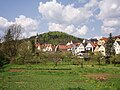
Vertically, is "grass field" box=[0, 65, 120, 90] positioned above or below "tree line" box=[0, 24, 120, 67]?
below

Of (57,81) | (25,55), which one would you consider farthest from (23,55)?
(57,81)

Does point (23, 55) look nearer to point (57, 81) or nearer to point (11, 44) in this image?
point (11, 44)

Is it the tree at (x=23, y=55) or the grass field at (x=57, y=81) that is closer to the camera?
the grass field at (x=57, y=81)

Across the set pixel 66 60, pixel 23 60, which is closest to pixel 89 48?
pixel 66 60

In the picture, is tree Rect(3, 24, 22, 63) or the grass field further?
tree Rect(3, 24, 22, 63)

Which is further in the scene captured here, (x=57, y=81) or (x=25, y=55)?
(x=25, y=55)

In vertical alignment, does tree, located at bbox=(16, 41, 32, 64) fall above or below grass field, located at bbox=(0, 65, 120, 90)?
above

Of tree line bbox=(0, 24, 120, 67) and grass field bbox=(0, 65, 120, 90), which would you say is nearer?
grass field bbox=(0, 65, 120, 90)

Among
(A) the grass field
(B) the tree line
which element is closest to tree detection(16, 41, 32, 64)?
(B) the tree line

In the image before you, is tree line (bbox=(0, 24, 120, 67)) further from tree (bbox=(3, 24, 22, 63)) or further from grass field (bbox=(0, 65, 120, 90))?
grass field (bbox=(0, 65, 120, 90))

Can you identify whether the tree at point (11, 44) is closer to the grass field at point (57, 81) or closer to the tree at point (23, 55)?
the tree at point (23, 55)

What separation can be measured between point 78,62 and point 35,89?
56.7 m

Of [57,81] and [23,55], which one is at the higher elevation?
[23,55]

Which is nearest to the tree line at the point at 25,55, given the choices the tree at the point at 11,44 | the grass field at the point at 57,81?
the tree at the point at 11,44
